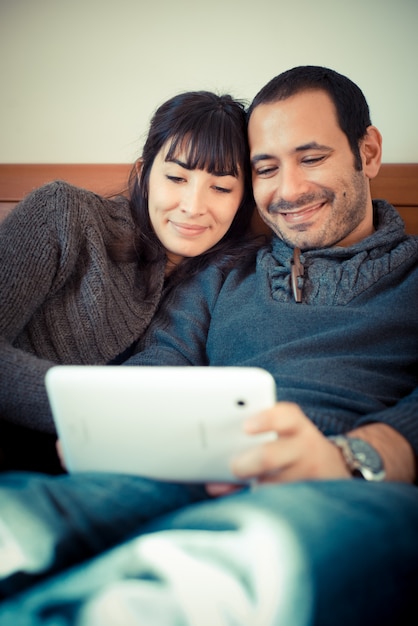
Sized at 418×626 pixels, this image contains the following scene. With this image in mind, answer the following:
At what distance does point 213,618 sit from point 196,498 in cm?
24

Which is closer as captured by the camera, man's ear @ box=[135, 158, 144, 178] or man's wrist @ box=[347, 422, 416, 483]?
man's wrist @ box=[347, 422, 416, 483]

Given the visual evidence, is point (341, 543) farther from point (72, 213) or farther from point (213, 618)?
A: point (72, 213)

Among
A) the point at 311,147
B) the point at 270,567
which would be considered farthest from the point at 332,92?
the point at 270,567

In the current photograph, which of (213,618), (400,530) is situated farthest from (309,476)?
(213,618)

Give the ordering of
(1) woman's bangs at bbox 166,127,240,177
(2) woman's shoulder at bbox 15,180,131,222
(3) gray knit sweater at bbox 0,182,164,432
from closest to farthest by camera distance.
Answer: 1. (3) gray knit sweater at bbox 0,182,164,432
2. (2) woman's shoulder at bbox 15,180,131,222
3. (1) woman's bangs at bbox 166,127,240,177

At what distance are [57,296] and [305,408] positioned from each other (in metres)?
0.51

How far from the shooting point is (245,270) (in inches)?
41.9

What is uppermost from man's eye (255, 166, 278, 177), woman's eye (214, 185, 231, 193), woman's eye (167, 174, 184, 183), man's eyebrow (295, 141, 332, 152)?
man's eyebrow (295, 141, 332, 152)

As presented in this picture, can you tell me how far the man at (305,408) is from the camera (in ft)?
1.20

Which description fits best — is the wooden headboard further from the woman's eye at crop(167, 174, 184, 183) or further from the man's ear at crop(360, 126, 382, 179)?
the woman's eye at crop(167, 174, 184, 183)

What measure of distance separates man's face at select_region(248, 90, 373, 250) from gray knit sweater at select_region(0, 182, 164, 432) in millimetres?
348

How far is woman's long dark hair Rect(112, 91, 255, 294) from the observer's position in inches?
38.3

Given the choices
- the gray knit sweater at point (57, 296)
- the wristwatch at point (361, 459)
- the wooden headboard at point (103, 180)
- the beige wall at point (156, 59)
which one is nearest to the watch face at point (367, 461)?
the wristwatch at point (361, 459)

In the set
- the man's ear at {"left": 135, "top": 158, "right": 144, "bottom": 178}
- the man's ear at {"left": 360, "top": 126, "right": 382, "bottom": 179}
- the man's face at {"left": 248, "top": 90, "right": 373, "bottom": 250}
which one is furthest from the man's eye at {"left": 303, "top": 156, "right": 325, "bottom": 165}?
the man's ear at {"left": 135, "top": 158, "right": 144, "bottom": 178}
